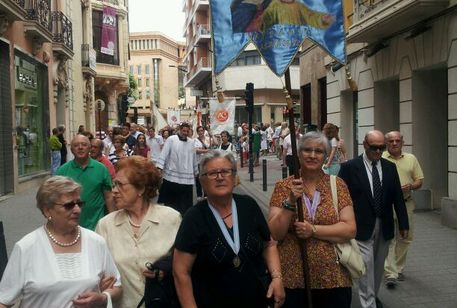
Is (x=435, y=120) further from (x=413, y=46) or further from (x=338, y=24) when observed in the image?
(x=338, y=24)

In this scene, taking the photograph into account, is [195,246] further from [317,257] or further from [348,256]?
[348,256]

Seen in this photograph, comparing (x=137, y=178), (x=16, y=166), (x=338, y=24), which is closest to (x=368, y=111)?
(x=16, y=166)

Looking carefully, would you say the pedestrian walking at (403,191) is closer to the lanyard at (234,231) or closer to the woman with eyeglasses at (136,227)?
the woman with eyeglasses at (136,227)

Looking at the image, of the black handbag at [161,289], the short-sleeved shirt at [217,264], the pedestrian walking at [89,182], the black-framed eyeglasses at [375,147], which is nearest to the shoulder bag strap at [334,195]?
the short-sleeved shirt at [217,264]

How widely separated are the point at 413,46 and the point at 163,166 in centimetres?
603

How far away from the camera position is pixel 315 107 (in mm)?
20375

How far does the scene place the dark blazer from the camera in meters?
5.12

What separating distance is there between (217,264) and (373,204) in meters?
2.49

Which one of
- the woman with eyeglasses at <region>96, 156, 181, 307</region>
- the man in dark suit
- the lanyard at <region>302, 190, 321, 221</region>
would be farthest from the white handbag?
the man in dark suit

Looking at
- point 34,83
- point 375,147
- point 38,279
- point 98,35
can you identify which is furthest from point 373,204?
point 98,35

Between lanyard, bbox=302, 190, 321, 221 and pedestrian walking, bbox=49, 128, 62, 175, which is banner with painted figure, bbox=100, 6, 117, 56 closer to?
pedestrian walking, bbox=49, 128, 62, 175

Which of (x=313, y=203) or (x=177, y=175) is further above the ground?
(x=313, y=203)

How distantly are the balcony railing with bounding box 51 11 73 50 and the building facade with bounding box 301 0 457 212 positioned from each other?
456 inches

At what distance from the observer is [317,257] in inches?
146
